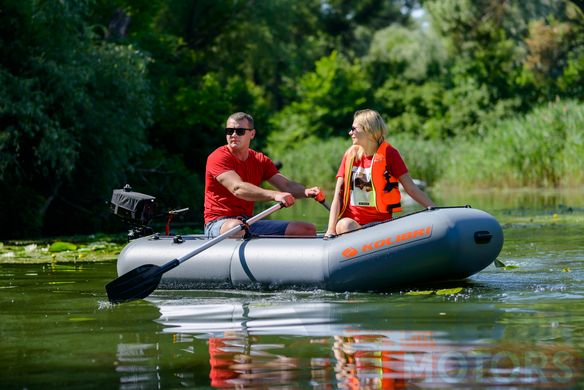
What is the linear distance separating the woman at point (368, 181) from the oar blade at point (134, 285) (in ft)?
4.02

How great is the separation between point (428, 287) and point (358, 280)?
555mm

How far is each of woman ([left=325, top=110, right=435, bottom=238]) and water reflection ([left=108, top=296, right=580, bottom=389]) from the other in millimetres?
898

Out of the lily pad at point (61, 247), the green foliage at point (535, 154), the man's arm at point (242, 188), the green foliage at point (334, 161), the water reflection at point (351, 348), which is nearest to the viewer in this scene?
the water reflection at point (351, 348)

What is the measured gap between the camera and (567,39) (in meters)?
34.5

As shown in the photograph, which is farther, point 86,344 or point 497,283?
point 497,283

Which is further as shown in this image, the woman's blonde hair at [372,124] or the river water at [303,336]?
the woman's blonde hair at [372,124]

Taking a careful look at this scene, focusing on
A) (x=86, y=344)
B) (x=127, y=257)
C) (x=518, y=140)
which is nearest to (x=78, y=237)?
(x=127, y=257)

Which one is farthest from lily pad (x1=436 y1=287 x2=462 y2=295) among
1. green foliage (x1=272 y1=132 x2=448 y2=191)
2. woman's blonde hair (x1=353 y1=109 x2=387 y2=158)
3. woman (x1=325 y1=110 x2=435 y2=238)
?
green foliage (x1=272 y1=132 x2=448 y2=191)


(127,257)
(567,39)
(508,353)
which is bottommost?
(508,353)

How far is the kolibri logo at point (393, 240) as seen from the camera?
24.9 ft

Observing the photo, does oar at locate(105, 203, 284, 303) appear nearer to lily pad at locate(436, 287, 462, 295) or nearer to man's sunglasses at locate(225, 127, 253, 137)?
man's sunglasses at locate(225, 127, 253, 137)

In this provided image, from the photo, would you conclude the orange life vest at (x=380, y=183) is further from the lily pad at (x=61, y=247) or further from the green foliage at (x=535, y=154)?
the green foliage at (x=535, y=154)

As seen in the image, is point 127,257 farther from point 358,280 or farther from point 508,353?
point 508,353

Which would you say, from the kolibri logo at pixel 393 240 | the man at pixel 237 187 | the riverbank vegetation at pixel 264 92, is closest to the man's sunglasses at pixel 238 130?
the man at pixel 237 187
